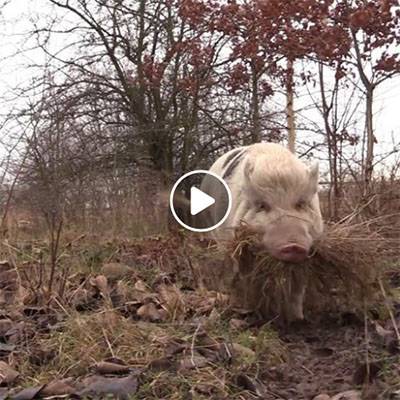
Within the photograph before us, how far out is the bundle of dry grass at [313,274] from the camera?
4.93m

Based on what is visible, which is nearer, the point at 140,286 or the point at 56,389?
the point at 56,389

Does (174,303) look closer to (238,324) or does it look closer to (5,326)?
(238,324)

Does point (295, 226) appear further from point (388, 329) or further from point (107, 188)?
point (107, 188)

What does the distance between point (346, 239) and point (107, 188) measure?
21.7 feet

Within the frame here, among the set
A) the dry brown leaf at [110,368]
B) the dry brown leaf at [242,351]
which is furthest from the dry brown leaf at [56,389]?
the dry brown leaf at [242,351]

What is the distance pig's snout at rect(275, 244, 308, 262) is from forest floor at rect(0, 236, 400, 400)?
448mm

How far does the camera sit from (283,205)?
5.32 meters

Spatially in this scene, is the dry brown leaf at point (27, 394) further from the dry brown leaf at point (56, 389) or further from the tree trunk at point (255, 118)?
the tree trunk at point (255, 118)

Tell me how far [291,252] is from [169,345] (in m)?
1.04

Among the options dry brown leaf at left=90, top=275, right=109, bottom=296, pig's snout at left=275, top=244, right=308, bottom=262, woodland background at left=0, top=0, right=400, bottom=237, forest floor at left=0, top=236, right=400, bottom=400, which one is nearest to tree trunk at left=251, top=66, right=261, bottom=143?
woodland background at left=0, top=0, right=400, bottom=237

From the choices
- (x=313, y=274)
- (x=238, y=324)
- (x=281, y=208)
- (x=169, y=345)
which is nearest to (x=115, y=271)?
(x=281, y=208)

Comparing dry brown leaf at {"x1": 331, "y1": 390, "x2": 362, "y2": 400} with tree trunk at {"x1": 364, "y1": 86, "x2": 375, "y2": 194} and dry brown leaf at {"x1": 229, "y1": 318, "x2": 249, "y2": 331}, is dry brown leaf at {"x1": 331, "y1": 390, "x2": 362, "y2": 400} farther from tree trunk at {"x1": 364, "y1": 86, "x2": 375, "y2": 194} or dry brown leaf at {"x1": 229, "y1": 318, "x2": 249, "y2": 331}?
tree trunk at {"x1": 364, "y1": 86, "x2": 375, "y2": 194}

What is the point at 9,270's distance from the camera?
5707mm
